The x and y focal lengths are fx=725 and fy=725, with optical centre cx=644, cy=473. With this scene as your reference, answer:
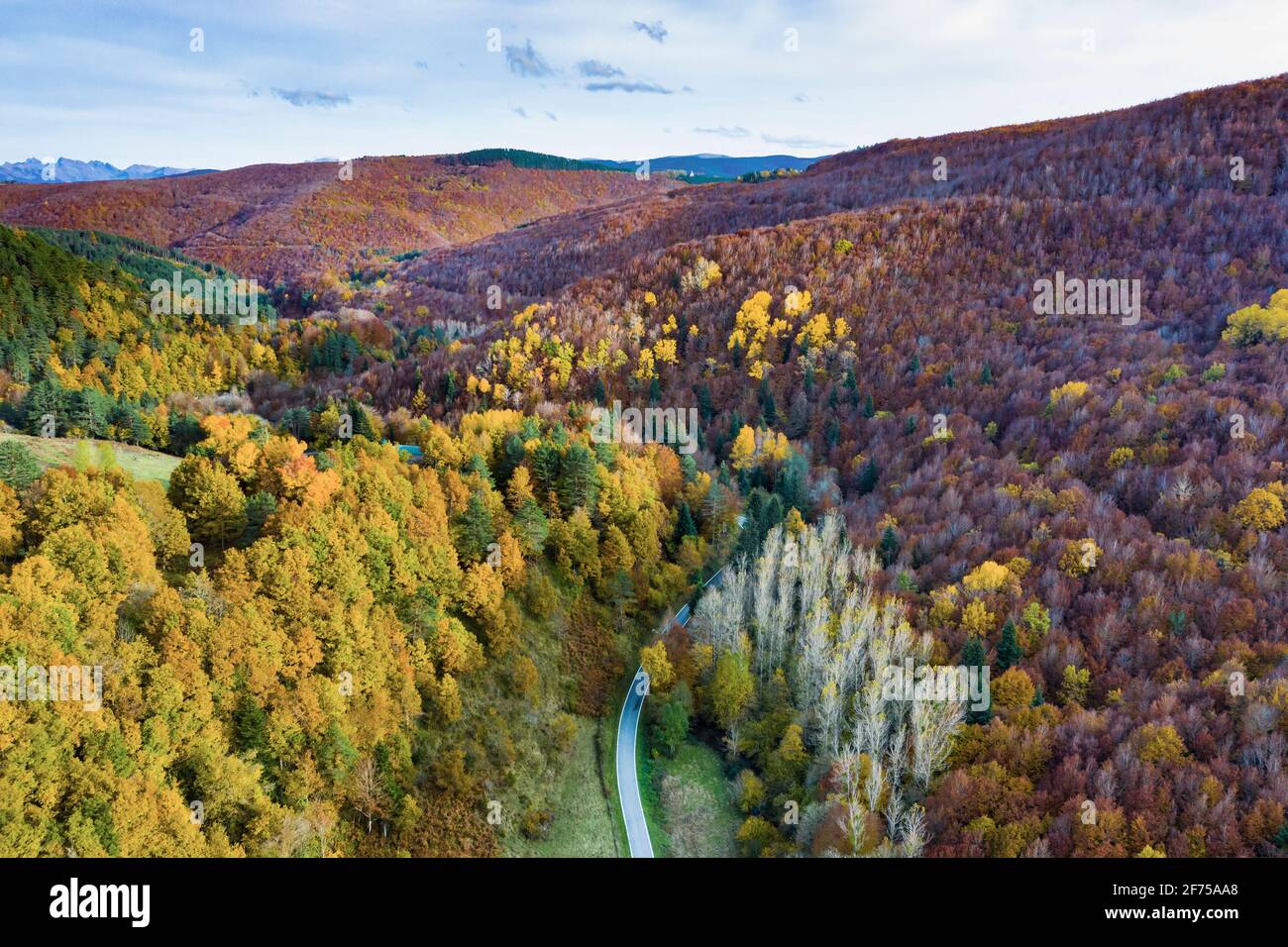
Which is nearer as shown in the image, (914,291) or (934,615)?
(934,615)

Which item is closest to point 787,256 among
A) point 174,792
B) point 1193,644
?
point 1193,644

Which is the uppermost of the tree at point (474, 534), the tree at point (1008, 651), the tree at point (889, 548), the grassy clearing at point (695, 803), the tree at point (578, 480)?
the tree at point (578, 480)

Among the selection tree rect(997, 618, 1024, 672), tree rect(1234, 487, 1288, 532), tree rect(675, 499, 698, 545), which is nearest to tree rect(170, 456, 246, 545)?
tree rect(675, 499, 698, 545)

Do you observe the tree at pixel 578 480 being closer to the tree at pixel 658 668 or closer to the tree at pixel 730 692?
the tree at pixel 658 668

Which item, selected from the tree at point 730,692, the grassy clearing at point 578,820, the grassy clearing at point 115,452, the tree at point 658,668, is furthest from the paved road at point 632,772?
the grassy clearing at point 115,452

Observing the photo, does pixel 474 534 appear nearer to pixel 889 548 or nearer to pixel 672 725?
pixel 672 725

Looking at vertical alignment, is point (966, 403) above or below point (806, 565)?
above

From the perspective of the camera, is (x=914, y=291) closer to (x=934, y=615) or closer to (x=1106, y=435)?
(x=1106, y=435)
